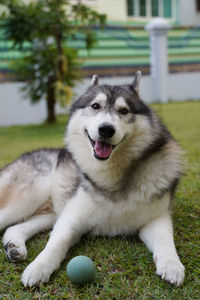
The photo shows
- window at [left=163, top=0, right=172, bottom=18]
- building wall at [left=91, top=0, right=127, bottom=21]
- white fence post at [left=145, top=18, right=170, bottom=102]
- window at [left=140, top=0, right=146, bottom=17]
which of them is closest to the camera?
white fence post at [left=145, top=18, right=170, bottom=102]

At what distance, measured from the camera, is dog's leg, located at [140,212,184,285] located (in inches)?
75.5

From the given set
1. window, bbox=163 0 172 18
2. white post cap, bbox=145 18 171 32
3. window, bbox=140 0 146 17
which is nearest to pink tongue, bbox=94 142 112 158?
white post cap, bbox=145 18 171 32

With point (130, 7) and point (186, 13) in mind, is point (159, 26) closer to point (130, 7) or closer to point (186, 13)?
point (130, 7)

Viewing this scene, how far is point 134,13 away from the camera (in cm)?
1703

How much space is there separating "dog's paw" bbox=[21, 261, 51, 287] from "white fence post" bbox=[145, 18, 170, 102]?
11812 mm

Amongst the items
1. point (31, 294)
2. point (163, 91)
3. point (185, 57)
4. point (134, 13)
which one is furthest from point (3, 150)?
point (134, 13)

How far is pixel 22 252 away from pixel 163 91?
38.5 ft

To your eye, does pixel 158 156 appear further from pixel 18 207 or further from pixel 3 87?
pixel 3 87

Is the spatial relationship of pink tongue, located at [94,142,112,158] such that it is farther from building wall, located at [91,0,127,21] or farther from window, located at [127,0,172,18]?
window, located at [127,0,172,18]

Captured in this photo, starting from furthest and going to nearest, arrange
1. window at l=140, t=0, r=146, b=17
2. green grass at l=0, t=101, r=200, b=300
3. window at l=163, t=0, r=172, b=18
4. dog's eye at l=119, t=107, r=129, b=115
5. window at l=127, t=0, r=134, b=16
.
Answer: window at l=163, t=0, r=172, b=18 → window at l=140, t=0, r=146, b=17 → window at l=127, t=0, r=134, b=16 → dog's eye at l=119, t=107, r=129, b=115 → green grass at l=0, t=101, r=200, b=300

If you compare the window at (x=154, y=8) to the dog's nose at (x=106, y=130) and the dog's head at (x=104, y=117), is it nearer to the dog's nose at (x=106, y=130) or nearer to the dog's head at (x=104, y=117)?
the dog's head at (x=104, y=117)

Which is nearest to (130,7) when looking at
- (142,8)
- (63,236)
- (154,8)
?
(142,8)

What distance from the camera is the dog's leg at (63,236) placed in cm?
199

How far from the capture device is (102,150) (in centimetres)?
234
